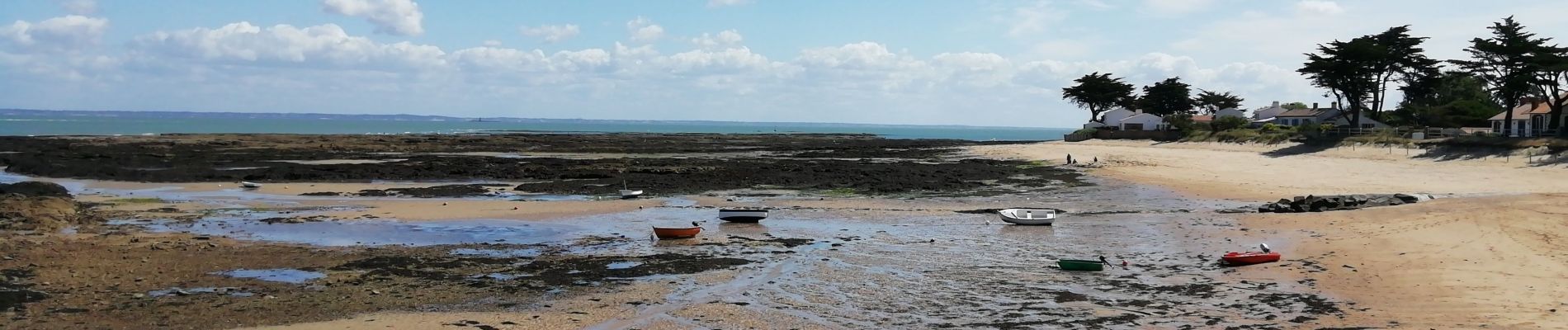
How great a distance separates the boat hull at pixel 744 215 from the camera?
82.9ft

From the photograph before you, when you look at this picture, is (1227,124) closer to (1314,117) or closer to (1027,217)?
(1314,117)

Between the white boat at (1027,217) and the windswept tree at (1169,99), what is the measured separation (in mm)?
82281

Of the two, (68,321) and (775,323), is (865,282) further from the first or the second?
(68,321)

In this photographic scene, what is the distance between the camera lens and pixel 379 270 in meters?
16.5

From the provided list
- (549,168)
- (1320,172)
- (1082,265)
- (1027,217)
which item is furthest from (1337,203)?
(549,168)

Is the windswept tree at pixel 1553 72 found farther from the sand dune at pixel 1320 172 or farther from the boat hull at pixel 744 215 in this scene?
the boat hull at pixel 744 215

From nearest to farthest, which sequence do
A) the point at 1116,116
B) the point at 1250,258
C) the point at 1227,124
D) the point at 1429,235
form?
1. the point at 1250,258
2. the point at 1429,235
3. the point at 1227,124
4. the point at 1116,116

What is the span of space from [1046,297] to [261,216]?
64.1 feet

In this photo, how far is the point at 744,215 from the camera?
82.9 feet

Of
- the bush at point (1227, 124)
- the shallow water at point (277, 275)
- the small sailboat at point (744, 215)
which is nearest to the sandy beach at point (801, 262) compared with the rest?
the shallow water at point (277, 275)

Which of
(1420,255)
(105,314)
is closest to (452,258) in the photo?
(105,314)

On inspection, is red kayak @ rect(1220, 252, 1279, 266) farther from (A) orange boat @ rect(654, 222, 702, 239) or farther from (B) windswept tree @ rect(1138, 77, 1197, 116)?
(B) windswept tree @ rect(1138, 77, 1197, 116)

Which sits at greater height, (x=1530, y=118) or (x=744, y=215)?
(x=1530, y=118)

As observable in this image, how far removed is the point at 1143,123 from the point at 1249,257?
78.7m
